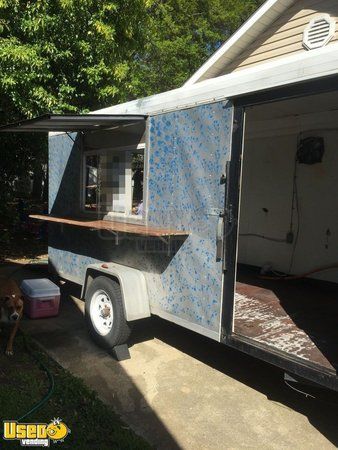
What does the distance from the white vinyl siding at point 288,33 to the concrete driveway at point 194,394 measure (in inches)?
239

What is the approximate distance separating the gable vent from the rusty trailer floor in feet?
14.5

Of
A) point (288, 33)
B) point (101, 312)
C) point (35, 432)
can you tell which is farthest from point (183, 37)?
point (35, 432)

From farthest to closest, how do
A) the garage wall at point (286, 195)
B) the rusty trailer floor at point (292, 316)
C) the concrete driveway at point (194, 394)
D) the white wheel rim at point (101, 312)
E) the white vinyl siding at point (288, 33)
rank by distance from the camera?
the white vinyl siding at point (288, 33) → the garage wall at point (286, 195) → the white wheel rim at point (101, 312) → the rusty trailer floor at point (292, 316) → the concrete driveway at point (194, 394)

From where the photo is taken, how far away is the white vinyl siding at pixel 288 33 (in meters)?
7.40

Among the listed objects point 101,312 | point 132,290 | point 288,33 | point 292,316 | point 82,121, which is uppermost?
point 288,33

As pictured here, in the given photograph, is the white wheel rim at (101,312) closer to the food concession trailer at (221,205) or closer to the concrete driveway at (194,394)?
the food concession trailer at (221,205)

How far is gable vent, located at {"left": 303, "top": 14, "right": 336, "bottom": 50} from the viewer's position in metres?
7.29

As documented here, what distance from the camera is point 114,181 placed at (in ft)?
16.8

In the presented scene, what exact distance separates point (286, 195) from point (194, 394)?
12.5 ft

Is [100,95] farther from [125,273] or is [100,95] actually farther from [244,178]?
[125,273]

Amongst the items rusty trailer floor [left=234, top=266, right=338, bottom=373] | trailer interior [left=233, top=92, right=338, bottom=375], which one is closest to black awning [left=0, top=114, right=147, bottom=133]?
trailer interior [left=233, top=92, right=338, bottom=375]

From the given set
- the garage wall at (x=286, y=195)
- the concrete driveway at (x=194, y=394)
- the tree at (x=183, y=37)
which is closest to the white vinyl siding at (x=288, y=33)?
the garage wall at (x=286, y=195)

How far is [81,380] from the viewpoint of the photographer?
3.93 metres

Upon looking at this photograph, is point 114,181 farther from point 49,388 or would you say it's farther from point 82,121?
point 49,388
